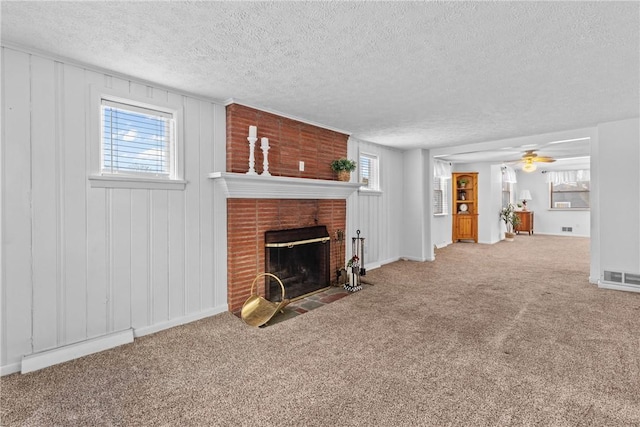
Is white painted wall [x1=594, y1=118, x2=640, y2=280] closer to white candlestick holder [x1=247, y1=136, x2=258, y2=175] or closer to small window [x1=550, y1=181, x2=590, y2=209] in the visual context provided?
white candlestick holder [x1=247, y1=136, x2=258, y2=175]

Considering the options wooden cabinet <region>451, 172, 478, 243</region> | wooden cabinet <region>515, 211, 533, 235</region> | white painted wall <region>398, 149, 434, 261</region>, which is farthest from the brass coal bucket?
wooden cabinet <region>515, 211, 533, 235</region>

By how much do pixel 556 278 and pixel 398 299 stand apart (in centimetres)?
285

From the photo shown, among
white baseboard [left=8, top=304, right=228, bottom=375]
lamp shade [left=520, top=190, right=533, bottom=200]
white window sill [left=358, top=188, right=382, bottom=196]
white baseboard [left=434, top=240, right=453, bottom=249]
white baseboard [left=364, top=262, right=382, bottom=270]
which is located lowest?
white baseboard [left=8, top=304, right=228, bottom=375]

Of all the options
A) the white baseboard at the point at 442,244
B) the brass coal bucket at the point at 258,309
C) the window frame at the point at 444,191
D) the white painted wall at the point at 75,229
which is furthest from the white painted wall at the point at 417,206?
the white painted wall at the point at 75,229

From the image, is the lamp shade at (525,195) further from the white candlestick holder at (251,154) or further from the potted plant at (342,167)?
the white candlestick holder at (251,154)

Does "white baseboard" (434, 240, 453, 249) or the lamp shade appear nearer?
"white baseboard" (434, 240, 453, 249)

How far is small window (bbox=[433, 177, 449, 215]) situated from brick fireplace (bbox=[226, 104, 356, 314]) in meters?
4.49

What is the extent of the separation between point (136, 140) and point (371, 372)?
2779 millimetres

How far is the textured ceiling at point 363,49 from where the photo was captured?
177 centimetres

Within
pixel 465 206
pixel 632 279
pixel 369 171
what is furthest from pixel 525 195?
pixel 369 171

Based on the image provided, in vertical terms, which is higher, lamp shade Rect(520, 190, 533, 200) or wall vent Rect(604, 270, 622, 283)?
lamp shade Rect(520, 190, 533, 200)

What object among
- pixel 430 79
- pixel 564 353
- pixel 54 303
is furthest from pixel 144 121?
pixel 564 353

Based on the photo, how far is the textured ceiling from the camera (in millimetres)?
1766

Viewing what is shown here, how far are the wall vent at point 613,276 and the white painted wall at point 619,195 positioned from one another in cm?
4
